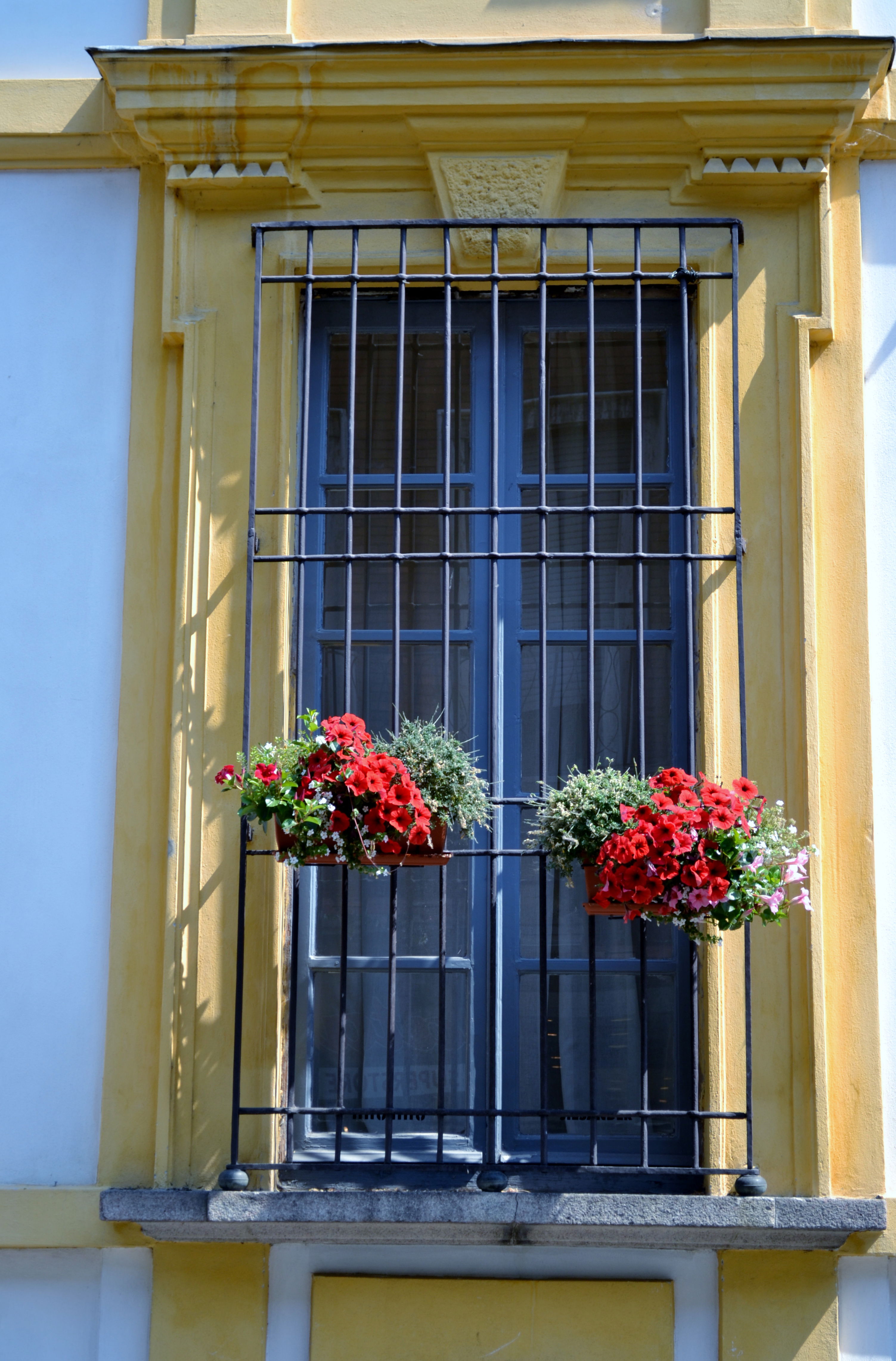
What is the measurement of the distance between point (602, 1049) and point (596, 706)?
92 cm

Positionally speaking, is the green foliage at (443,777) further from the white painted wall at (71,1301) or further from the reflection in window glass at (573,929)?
the white painted wall at (71,1301)

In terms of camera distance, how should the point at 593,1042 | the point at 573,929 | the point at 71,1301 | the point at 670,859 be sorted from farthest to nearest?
the point at 573,929 → the point at 71,1301 → the point at 593,1042 → the point at 670,859

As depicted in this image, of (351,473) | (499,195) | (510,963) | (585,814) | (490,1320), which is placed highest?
(499,195)

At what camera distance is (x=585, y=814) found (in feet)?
11.6

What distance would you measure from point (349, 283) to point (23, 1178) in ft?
Result: 8.32

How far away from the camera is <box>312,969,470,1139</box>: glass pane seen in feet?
12.6

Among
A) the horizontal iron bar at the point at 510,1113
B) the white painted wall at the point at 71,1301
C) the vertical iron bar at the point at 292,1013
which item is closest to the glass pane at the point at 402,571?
the vertical iron bar at the point at 292,1013

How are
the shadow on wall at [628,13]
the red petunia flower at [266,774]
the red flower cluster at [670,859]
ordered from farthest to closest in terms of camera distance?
the shadow on wall at [628,13]
the red petunia flower at [266,774]
the red flower cluster at [670,859]

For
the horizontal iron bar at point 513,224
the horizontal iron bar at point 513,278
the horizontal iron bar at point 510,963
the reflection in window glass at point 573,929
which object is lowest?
the horizontal iron bar at point 510,963

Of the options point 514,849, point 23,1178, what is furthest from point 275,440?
point 23,1178

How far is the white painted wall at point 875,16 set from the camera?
408 centimetres

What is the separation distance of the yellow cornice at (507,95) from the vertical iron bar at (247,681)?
1.24 ft

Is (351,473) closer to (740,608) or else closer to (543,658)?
(543,658)

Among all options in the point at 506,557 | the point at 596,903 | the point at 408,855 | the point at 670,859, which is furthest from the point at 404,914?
the point at 506,557
